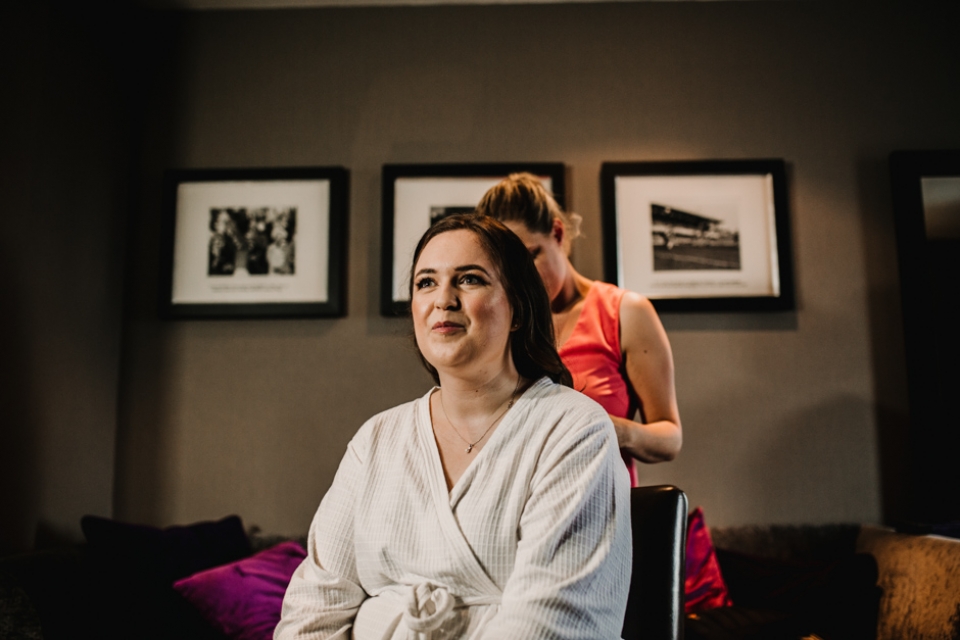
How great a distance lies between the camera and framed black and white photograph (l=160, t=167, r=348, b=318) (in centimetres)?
282

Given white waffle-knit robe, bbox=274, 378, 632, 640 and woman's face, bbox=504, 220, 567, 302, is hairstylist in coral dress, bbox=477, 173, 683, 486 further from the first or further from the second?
white waffle-knit robe, bbox=274, 378, 632, 640

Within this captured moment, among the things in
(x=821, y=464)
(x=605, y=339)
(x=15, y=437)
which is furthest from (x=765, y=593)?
(x=15, y=437)

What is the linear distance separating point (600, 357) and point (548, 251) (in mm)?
342

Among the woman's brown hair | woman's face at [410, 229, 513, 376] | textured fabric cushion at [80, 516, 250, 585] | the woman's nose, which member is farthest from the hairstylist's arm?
textured fabric cushion at [80, 516, 250, 585]

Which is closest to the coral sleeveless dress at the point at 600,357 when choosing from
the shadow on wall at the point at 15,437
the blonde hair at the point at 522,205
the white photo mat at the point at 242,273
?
the blonde hair at the point at 522,205

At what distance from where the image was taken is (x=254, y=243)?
288 centimetres

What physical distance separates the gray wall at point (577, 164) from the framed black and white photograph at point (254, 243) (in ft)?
0.27

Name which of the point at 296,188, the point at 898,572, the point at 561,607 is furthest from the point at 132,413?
the point at 898,572

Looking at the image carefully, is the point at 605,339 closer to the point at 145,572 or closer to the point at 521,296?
the point at 521,296

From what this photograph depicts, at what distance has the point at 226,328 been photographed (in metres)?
2.84

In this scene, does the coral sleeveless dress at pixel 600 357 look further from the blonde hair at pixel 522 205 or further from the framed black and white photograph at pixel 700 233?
the framed black and white photograph at pixel 700 233

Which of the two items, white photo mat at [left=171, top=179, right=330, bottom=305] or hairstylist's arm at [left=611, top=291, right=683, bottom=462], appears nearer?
hairstylist's arm at [left=611, top=291, right=683, bottom=462]

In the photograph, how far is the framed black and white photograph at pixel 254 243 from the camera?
2.82m

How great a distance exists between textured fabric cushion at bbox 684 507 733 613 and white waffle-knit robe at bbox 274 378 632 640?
4.09 feet
